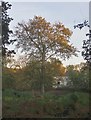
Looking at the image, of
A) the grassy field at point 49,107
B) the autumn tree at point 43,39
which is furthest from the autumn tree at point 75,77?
the grassy field at point 49,107

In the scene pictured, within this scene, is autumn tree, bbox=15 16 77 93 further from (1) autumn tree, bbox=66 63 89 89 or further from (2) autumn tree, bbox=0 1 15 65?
(2) autumn tree, bbox=0 1 15 65

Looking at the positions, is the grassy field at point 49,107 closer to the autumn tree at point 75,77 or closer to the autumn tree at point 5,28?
the autumn tree at point 5,28

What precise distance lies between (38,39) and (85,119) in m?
22.4

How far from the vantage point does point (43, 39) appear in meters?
38.0

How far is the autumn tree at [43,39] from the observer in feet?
121

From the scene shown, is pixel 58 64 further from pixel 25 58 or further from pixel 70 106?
pixel 70 106

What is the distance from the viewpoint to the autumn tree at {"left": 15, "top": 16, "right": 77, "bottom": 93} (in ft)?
121

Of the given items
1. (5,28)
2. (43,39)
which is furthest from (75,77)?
(5,28)

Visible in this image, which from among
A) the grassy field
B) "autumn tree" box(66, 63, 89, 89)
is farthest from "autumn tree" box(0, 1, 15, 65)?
"autumn tree" box(66, 63, 89, 89)

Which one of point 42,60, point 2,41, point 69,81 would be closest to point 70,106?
point 2,41

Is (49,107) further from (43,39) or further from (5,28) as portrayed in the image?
(43,39)

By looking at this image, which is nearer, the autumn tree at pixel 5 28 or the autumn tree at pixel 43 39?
the autumn tree at pixel 5 28

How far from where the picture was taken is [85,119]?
53.1 feet

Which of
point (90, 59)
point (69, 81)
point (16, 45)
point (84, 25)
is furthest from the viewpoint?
point (69, 81)
